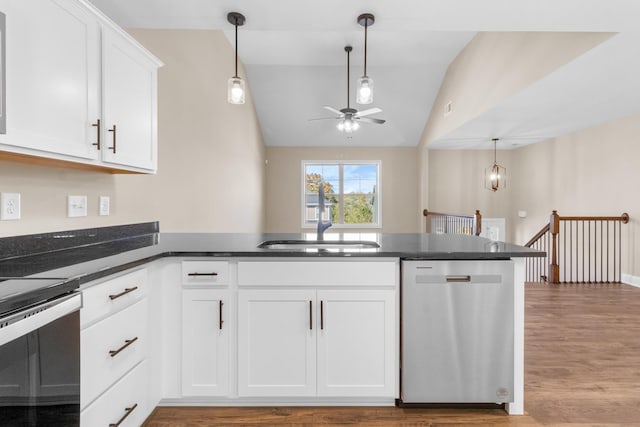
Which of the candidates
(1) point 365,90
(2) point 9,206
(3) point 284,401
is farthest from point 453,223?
(2) point 9,206

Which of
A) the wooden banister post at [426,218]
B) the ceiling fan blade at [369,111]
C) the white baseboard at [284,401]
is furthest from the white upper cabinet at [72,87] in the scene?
the wooden banister post at [426,218]

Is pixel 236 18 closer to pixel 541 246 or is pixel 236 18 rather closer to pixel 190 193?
pixel 190 193

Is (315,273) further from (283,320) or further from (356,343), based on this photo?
(356,343)

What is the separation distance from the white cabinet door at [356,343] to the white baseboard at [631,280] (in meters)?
5.17

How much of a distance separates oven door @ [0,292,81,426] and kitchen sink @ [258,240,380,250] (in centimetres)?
113

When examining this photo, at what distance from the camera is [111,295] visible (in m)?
1.52

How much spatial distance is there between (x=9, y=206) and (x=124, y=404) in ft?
3.42

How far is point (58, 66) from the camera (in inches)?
58.8

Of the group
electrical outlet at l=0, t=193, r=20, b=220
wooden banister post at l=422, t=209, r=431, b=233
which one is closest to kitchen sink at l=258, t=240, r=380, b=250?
electrical outlet at l=0, t=193, r=20, b=220

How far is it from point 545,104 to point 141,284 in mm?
4927

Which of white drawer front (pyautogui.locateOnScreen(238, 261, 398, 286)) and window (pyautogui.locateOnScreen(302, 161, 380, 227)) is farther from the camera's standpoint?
window (pyautogui.locateOnScreen(302, 161, 380, 227))

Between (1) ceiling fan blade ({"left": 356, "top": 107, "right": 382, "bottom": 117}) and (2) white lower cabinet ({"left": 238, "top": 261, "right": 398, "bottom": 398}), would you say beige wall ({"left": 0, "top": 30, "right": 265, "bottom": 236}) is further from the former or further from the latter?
(1) ceiling fan blade ({"left": 356, "top": 107, "right": 382, "bottom": 117})

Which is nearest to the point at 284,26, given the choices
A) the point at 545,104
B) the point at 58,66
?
the point at 58,66

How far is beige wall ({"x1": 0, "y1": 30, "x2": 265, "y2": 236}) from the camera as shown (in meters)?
1.85
